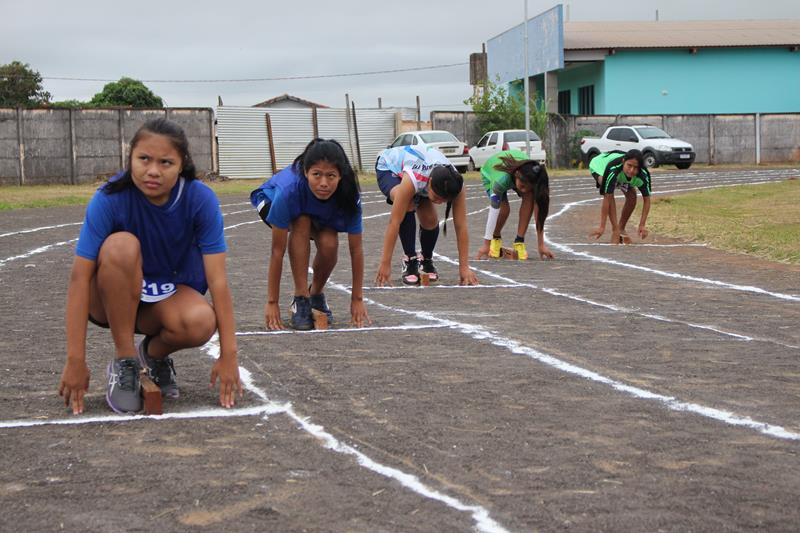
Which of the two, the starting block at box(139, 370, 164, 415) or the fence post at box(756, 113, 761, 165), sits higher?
the fence post at box(756, 113, 761, 165)

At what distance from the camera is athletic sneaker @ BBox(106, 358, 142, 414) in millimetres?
5203

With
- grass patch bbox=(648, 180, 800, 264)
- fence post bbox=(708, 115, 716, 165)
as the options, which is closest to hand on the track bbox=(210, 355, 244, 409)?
grass patch bbox=(648, 180, 800, 264)

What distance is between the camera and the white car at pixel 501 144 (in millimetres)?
39906

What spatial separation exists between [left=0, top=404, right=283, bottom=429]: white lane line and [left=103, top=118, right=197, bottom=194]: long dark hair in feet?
3.47

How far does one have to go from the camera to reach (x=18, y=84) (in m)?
65.3

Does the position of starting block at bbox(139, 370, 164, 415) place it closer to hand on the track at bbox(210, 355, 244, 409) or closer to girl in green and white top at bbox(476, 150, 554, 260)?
hand on the track at bbox(210, 355, 244, 409)

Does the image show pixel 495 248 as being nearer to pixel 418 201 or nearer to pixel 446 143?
pixel 418 201

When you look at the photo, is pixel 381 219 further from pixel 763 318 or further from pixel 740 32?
pixel 740 32

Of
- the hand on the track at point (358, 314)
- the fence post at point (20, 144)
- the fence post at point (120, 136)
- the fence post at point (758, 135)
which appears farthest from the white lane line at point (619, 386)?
the fence post at point (758, 135)

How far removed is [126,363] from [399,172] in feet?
19.2

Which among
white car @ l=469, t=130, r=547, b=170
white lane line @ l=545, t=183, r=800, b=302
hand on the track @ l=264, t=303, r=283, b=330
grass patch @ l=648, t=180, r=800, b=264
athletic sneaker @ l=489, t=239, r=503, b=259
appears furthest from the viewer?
white car @ l=469, t=130, r=547, b=170

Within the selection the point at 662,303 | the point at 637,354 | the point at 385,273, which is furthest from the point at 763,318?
the point at 385,273

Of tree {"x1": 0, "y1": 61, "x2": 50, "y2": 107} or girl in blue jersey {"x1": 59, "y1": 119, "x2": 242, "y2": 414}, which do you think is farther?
tree {"x1": 0, "y1": 61, "x2": 50, "y2": 107}

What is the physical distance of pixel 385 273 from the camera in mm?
10219
